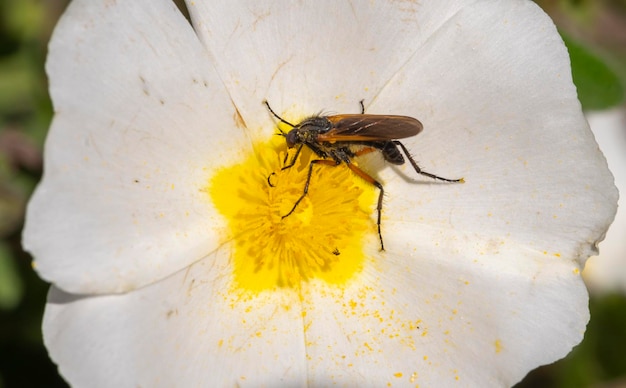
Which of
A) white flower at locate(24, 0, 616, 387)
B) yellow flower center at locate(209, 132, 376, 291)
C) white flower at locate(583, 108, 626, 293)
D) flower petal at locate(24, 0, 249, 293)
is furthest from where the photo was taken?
white flower at locate(583, 108, 626, 293)

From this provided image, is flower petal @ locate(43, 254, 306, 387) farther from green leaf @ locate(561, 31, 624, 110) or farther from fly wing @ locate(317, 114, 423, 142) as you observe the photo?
green leaf @ locate(561, 31, 624, 110)

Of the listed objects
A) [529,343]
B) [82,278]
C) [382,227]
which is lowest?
[529,343]

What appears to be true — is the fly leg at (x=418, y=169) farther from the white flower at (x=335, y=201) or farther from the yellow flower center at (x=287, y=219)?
the yellow flower center at (x=287, y=219)

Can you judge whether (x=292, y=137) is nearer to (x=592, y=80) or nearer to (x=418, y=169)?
(x=418, y=169)

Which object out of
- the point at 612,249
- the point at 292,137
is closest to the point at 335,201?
the point at 292,137

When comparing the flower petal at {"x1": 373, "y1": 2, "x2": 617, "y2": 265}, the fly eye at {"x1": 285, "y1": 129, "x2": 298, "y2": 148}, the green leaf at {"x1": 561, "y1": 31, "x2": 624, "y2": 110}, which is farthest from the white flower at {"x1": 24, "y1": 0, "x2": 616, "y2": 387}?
the green leaf at {"x1": 561, "y1": 31, "x2": 624, "y2": 110}

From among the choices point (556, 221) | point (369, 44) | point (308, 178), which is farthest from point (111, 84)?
point (556, 221)

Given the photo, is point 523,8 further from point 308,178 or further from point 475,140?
point 308,178
